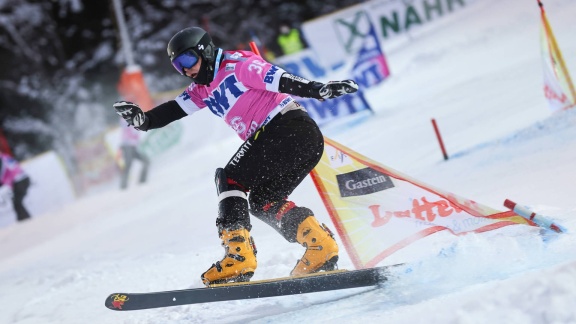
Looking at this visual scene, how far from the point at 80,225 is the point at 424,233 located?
8001 mm

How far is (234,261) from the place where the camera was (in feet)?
11.2

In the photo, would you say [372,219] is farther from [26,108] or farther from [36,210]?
[26,108]

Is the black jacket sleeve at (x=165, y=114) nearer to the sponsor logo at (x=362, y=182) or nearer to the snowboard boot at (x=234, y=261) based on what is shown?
the snowboard boot at (x=234, y=261)

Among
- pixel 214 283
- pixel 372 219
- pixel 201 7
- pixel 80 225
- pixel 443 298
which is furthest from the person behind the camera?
pixel 201 7

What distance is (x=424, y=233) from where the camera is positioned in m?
3.63

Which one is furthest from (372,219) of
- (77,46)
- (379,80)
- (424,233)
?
(77,46)

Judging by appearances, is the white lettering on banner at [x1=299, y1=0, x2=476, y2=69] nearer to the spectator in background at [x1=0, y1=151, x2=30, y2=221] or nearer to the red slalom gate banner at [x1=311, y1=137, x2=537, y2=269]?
the spectator in background at [x1=0, y1=151, x2=30, y2=221]

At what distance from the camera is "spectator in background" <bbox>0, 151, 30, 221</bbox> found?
40.9ft

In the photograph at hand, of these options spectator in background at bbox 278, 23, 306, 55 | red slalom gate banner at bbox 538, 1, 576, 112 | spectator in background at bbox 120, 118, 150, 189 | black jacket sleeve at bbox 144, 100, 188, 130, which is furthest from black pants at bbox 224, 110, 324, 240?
spectator in background at bbox 278, 23, 306, 55

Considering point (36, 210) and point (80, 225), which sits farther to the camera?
point (36, 210)

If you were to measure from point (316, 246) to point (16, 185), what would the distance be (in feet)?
34.6

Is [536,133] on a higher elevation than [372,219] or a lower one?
lower

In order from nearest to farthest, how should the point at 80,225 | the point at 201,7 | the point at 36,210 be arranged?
the point at 80,225, the point at 36,210, the point at 201,7

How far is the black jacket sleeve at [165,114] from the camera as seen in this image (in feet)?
12.8
